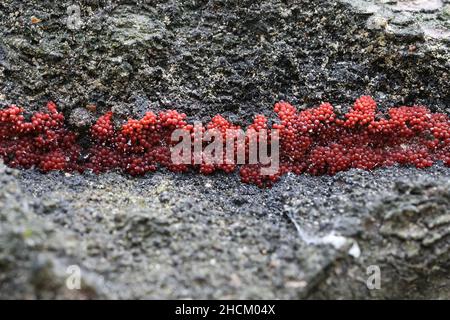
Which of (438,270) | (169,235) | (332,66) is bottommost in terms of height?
(438,270)

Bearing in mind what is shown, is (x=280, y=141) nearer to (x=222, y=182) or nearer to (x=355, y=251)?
(x=222, y=182)

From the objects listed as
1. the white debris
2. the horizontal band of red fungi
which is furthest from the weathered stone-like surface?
the horizontal band of red fungi

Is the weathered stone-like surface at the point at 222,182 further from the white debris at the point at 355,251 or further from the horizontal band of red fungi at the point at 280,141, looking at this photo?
the horizontal band of red fungi at the point at 280,141

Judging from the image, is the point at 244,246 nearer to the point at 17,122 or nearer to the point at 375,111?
the point at 375,111

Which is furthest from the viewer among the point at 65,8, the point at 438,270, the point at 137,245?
the point at 65,8

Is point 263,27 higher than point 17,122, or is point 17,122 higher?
point 263,27

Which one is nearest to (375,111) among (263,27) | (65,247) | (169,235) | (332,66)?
(332,66)
